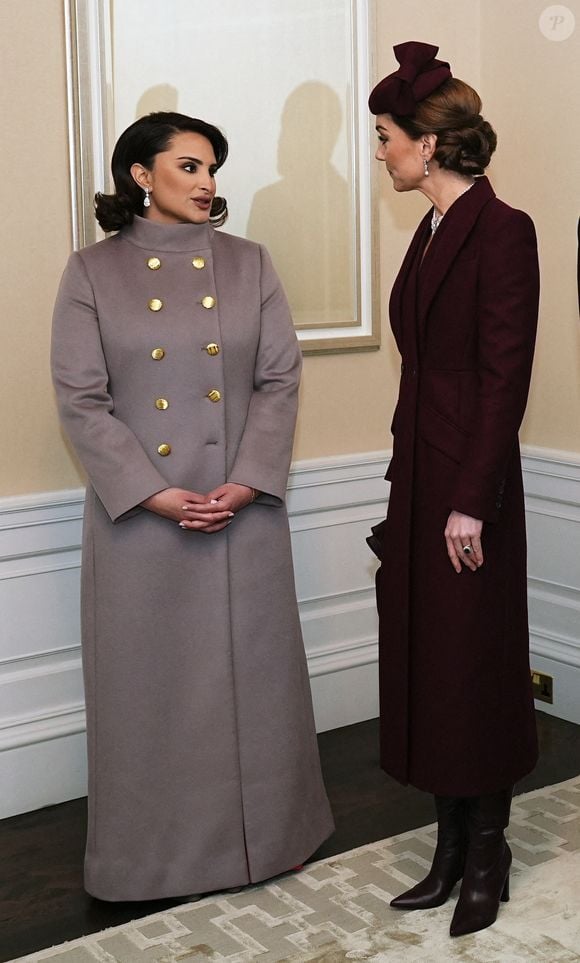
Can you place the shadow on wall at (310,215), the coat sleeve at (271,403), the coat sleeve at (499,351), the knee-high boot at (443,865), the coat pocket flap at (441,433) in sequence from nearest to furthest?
the coat sleeve at (499,351), the coat pocket flap at (441,433), the knee-high boot at (443,865), the coat sleeve at (271,403), the shadow on wall at (310,215)

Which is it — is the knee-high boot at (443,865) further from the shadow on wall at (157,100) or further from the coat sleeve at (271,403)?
the shadow on wall at (157,100)

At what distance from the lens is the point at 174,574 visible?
265 cm

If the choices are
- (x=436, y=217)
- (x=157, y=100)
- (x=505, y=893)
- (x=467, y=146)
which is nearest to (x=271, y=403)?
(x=436, y=217)

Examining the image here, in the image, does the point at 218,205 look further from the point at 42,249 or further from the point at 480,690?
the point at 480,690

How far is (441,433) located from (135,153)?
0.97 meters

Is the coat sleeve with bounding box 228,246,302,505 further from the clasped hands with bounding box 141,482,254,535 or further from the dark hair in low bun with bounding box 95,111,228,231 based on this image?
the dark hair in low bun with bounding box 95,111,228,231

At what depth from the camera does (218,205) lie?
2857 mm

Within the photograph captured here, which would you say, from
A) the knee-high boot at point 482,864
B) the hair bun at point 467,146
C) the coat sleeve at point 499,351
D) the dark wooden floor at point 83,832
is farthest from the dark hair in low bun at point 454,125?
the dark wooden floor at point 83,832

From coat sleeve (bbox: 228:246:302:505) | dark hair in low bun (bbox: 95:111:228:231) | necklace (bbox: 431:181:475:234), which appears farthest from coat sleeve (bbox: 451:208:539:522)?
dark hair in low bun (bbox: 95:111:228:231)

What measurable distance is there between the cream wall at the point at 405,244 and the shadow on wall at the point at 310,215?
17 cm

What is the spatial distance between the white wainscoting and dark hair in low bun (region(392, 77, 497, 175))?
55.2 inches

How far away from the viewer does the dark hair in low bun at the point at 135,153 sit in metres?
2.64

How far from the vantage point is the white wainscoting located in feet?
10.3

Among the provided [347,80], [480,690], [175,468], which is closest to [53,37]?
[347,80]
